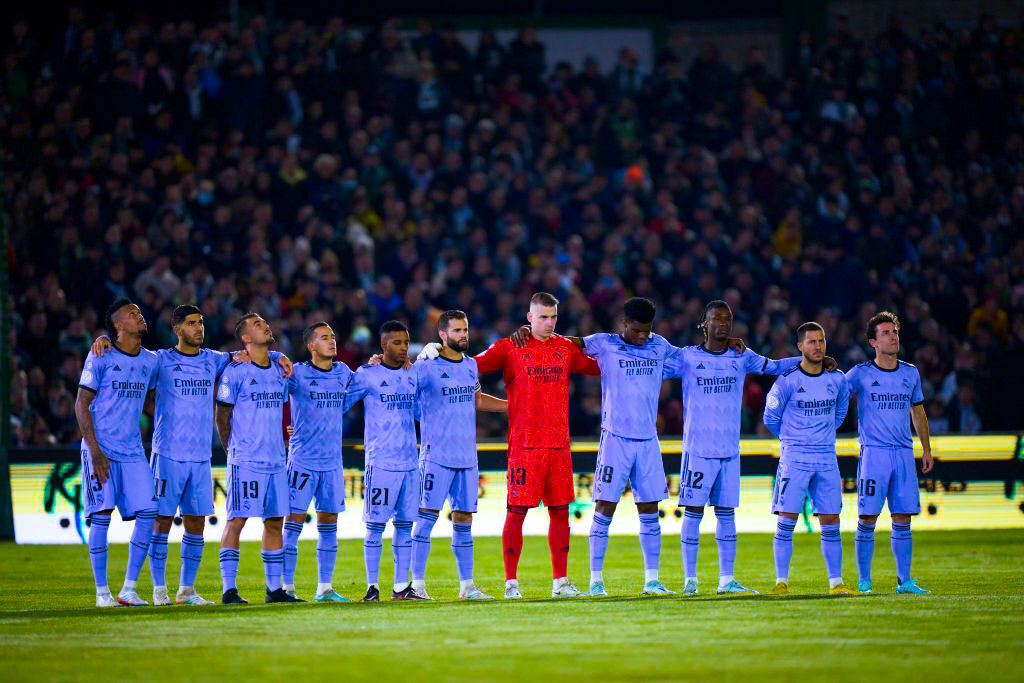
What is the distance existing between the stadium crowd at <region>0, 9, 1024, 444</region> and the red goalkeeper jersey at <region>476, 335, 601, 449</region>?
6788 mm

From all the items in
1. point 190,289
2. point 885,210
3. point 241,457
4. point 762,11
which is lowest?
point 241,457

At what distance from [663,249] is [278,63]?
6.42 metres

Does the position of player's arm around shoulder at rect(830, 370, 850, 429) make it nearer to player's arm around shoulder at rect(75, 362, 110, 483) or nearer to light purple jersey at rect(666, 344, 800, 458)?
light purple jersey at rect(666, 344, 800, 458)

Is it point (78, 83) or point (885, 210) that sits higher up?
point (78, 83)

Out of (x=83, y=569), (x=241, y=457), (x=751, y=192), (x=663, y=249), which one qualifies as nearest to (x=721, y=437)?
(x=241, y=457)

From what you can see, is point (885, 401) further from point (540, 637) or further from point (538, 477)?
point (540, 637)

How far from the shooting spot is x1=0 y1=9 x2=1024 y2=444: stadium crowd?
20.1m

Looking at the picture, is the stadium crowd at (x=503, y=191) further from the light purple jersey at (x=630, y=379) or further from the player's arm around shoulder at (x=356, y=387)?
the light purple jersey at (x=630, y=379)

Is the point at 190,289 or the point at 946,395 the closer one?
the point at 190,289

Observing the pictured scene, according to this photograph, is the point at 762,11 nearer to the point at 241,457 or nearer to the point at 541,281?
the point at 541,281

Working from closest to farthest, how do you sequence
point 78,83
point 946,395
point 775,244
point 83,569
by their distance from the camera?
point 83,569
point 946,395
point 78,83
point 775,244

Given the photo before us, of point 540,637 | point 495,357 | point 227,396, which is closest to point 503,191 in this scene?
point 495,357

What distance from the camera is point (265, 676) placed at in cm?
833

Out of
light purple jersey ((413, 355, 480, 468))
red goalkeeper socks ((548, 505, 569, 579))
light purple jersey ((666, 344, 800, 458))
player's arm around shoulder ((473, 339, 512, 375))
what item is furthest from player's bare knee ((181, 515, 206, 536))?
light purple jersey ((666, 344, 800, 458))
